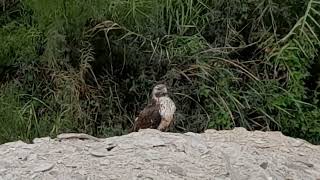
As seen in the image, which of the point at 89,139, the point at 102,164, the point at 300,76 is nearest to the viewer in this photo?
the point at 102,164

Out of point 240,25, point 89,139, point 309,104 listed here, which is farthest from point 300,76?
point 89,139

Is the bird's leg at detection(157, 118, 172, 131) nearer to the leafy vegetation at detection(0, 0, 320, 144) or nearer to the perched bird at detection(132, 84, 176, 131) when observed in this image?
the perched bird at detection(132, 84, 176, 131)

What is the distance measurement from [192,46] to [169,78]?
0.24 meters

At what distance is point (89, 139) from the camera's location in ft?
10.9

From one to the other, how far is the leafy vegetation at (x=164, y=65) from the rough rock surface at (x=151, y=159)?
36.9 inches

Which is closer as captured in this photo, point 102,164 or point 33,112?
point 102,164

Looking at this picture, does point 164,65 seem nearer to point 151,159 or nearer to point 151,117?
point 151,117

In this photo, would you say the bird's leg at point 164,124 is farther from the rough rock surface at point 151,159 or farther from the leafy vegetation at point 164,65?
the leafy vegetation at point 164,65

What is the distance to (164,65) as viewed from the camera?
446 cm

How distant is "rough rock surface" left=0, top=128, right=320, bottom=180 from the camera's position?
289 cm

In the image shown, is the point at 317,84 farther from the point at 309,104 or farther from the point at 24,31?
the point at 24,31

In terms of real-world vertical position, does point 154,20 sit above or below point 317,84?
above

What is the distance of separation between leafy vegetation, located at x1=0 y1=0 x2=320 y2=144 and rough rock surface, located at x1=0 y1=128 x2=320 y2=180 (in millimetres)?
937

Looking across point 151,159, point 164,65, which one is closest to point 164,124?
point 151,159
